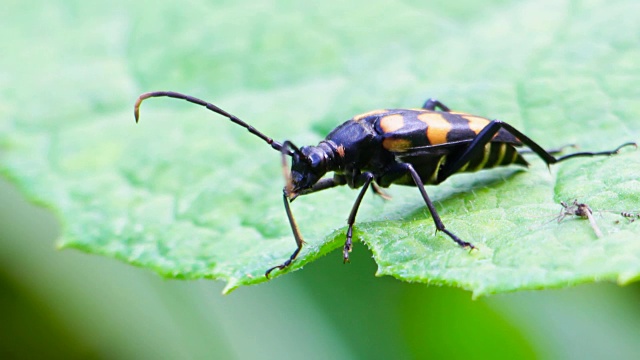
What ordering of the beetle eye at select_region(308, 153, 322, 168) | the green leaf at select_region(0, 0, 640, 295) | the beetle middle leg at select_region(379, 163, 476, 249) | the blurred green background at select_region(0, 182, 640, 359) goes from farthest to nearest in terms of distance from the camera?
1. the blurred green background at select_region(0, 182, 640, 359)
2. the beetle eye at select_region(308, 153, 322, 168)
3. the green leaf at select_region(0, 0, 640, 295)
4. the beetle middle leg at select_region(379, 163, 476, 249)

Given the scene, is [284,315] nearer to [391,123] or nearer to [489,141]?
[391,123]

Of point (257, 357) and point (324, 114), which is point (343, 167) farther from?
point (257, 357)

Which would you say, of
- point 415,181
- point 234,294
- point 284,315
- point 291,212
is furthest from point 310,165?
point 234,294

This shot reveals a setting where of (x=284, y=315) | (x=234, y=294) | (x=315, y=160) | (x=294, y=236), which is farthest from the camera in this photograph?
(x=234, y=294)

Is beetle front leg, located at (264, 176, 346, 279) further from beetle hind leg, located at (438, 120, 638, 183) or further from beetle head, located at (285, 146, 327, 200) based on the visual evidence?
beetle hind leg, located at (438, 120, 638, 183)

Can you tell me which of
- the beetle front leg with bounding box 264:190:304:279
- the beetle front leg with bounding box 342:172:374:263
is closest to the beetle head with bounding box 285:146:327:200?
the beetle front leg with bounding box 264:190:304:279

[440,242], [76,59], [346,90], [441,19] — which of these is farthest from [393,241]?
[76,59]
